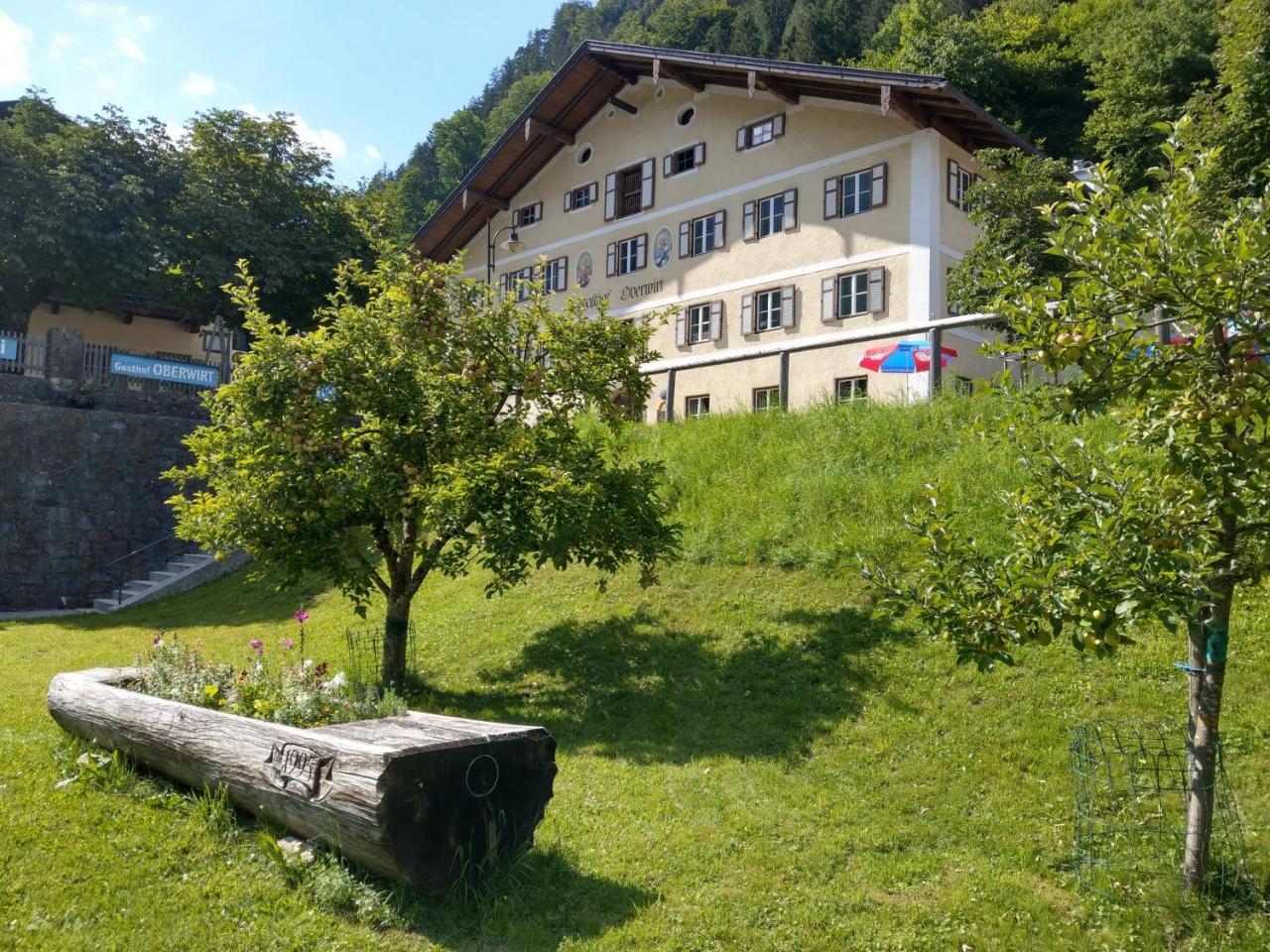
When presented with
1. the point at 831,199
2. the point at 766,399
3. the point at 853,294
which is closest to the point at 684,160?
the point at 831,199

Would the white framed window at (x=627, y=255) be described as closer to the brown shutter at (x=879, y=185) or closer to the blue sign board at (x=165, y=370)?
the brown shutter at (x=879, y=185)

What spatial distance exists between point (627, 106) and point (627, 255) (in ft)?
15.3

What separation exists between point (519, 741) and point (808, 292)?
21.4m

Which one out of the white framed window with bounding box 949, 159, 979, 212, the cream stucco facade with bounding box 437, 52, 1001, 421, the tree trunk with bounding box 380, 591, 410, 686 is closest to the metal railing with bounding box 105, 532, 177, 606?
the cream stucco facade with bounding box 437, 52, 1001, 421

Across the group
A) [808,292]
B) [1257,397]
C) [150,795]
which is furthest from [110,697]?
[808,292]

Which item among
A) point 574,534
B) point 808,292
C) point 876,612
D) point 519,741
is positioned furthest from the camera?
point 808,292

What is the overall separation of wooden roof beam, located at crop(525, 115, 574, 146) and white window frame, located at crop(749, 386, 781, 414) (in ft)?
59.1

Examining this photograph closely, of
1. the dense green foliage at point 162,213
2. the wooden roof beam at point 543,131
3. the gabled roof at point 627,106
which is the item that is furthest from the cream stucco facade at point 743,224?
the dense green foliage at point 162,213

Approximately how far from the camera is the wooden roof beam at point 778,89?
24.9m

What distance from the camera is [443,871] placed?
17.5ft

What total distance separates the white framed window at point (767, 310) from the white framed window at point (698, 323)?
178cm

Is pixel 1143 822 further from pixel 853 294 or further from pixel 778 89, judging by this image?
pixel 778 89

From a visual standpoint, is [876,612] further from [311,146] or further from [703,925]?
[311,146]

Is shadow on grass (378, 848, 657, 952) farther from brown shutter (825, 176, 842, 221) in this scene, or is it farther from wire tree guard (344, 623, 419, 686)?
brown shutter (825, 176, 842, 221)
